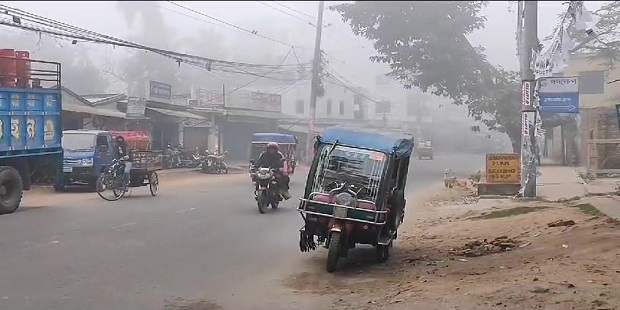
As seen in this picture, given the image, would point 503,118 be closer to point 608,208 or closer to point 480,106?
point 480,106

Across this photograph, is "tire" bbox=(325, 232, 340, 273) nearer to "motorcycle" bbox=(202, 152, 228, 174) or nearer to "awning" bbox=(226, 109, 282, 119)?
"motorcycle" bbox=(202, 152, 228, 174)

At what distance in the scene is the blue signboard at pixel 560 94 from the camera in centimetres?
1499

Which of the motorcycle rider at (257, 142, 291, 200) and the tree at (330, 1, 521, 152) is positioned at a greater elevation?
the tree at (330, 1, 521, 152)

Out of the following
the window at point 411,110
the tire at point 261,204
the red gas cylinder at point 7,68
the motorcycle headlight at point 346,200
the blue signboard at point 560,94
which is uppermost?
the window at point 411,110

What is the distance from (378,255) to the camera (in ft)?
31.1

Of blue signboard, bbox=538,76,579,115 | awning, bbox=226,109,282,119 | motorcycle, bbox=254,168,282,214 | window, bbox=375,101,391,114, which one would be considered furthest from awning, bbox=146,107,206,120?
window, bbox=375,101,391,114

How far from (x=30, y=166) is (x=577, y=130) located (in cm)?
2229

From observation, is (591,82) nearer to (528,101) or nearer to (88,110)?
(528,101)

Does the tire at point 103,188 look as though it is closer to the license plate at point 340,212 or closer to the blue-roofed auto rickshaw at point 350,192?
the blue-roofed auto rickshaw at point 350,192

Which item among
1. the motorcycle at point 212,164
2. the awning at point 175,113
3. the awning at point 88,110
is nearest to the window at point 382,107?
the awning at point 175,113

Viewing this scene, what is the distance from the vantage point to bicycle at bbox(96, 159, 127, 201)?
18.1 m

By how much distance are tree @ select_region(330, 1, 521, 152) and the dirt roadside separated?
19.3 metres

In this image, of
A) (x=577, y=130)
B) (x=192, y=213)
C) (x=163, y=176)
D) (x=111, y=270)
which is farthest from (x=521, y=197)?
(x=163, y=176)

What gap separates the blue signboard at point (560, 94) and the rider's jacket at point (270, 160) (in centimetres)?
607
